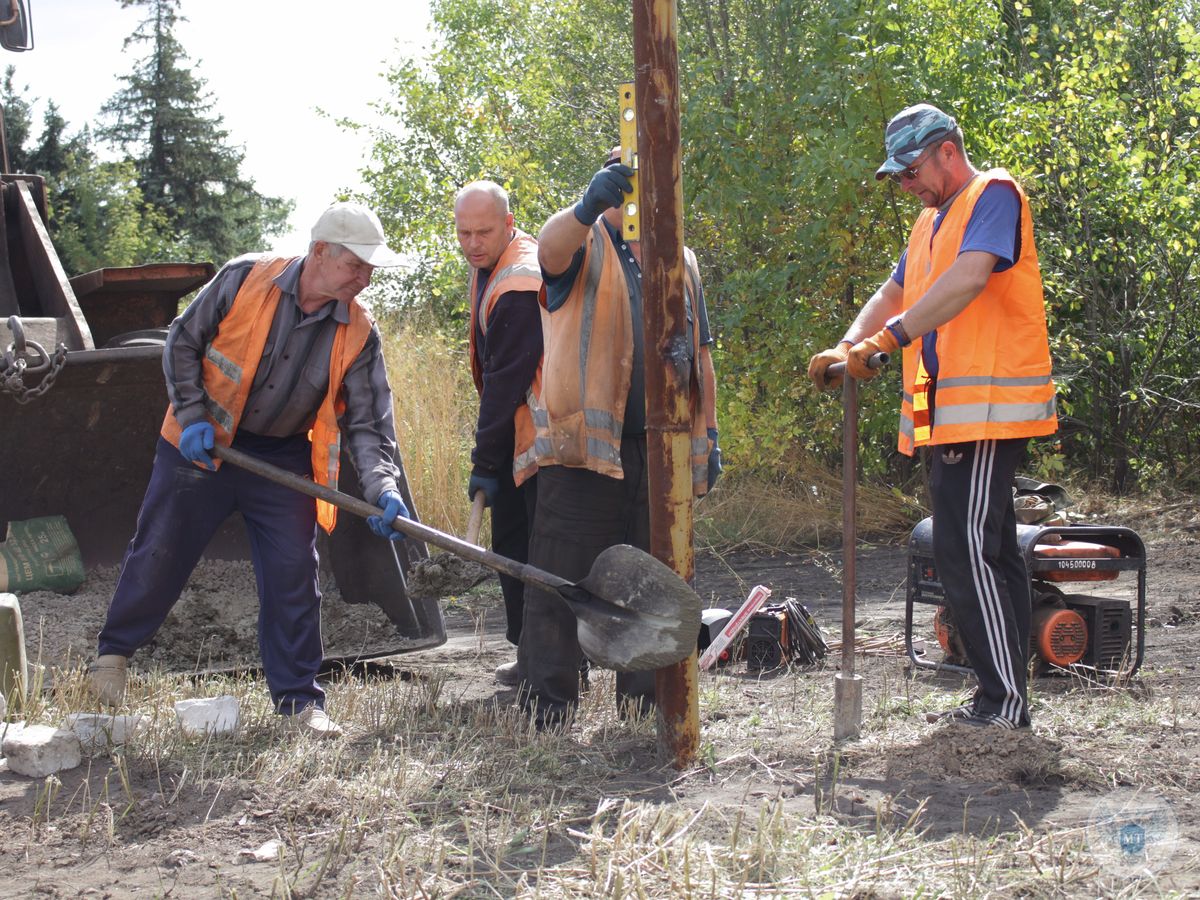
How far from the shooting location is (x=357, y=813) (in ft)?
10.5

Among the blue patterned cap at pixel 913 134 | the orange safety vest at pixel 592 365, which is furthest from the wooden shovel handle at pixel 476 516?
the blue patterned cap at pixel 913 134

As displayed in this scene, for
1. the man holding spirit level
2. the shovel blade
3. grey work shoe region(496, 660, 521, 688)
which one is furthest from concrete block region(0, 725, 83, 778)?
grey work shoe region(496, 660, 521, 688)

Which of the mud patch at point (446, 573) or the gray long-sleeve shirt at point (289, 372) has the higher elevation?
the gray long-sleeve shirt at point (289, 372)

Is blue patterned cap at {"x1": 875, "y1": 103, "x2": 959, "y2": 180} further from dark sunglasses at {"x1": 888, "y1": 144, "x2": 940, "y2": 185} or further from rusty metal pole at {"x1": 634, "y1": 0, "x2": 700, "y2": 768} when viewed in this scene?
rusty metal pole at {"x1": 634, "y1": 0, "x2": 700, "y2": 768}

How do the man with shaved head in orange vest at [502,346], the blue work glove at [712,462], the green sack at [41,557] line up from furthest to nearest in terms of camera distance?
the green sack at [41,557]
the man with shaved head in orange vest at [502,346]
the blue work glove at [712,462]

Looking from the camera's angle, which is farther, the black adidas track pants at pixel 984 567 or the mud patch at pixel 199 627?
the mud patch at pixel 199 627

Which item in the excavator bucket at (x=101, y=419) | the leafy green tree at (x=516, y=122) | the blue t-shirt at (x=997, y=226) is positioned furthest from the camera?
the leafy green tree at (x=516, y=122)

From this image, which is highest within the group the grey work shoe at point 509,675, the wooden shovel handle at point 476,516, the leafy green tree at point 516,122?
the leafy green tree at point 516,122

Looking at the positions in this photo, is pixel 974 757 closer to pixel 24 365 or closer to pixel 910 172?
pixel 910 172

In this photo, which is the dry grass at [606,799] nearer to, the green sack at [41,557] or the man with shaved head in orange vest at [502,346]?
the man with shaved head in orange vest at [502,346]

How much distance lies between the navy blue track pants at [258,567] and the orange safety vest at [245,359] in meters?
0.12

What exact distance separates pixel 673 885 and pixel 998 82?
7.42m

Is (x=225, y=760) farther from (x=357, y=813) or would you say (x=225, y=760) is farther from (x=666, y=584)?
(x=666, y=584)

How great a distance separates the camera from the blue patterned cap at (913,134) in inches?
156
